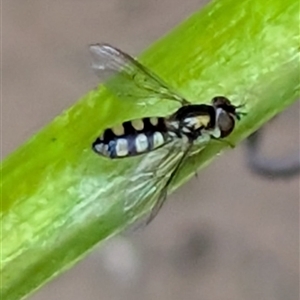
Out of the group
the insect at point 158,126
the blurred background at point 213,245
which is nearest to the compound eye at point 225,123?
the insect at point 158,126

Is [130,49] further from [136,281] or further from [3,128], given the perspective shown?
[136,281]

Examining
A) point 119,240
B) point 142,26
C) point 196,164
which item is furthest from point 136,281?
point 196,164

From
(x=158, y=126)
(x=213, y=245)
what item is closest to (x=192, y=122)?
(x=158, y=126)

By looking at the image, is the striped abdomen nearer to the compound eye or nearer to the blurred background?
the compound eye

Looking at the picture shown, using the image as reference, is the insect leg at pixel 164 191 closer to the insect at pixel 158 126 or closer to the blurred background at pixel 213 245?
the insect at pixel 158 126

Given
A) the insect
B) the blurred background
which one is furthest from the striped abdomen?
the blurred background

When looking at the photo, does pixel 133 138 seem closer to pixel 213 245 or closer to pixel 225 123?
pixel 225 123
